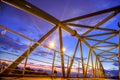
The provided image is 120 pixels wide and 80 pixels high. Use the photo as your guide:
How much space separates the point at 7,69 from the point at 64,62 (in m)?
3.56

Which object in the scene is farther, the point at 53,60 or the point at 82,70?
the point at 82,70

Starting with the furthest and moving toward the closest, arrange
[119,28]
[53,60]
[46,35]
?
[119,28], [46,35], [53,60]

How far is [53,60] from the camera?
699 cm

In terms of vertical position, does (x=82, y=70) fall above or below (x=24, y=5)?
below

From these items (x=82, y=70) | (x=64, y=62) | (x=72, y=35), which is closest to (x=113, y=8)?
(x=72, y=35)

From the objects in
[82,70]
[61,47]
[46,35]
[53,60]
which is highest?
[46,35]

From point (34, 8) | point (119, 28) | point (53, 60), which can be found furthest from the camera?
point (119, 28)

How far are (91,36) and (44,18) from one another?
597cm

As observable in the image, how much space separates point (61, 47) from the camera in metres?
8.66

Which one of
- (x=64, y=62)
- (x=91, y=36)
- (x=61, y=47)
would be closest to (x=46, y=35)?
(x=61, y=47)

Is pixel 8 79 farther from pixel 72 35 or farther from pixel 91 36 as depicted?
pixel 91 36

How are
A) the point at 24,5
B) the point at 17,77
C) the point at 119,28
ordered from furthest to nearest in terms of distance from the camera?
the point at 119,28, the point at 24,5, the point at 17,77

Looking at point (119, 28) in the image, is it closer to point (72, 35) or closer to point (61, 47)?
point (72, 35)

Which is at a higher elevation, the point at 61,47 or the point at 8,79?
the point at 61,47
